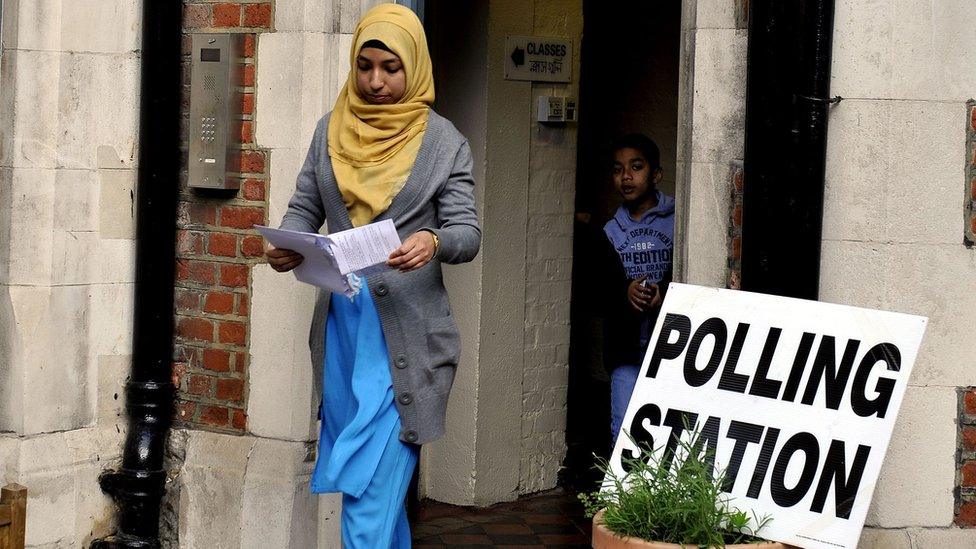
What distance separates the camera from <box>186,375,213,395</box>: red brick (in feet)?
19.7

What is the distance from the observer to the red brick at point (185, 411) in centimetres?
604

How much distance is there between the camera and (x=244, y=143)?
5.80m

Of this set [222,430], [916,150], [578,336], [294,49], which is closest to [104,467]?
[222,430]

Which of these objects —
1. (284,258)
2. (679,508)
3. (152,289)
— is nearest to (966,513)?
(679,508)

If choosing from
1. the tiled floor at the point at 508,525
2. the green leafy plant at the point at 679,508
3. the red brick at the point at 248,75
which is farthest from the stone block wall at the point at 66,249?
the green leafy plant at the point at 679,508

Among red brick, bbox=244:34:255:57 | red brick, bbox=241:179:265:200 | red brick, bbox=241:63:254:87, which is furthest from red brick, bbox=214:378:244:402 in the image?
red brick, bbox=244:34:255:57

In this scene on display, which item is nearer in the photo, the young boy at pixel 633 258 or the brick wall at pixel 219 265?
the brick wall at pixel 219 265

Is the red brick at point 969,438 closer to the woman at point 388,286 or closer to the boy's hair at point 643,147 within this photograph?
the woman at point 388,286

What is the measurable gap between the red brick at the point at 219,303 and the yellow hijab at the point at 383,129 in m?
1.30

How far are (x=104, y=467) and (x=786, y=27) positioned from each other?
3.05 metres

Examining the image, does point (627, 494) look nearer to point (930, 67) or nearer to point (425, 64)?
point (425, 64)

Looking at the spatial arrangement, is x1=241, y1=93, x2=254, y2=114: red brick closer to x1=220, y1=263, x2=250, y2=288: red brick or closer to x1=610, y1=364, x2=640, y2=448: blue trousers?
x1=220, y1=263, x2=250, y2=288: red brick

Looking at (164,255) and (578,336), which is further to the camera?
(578,336)

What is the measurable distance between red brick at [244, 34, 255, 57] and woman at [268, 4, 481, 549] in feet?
3.61
